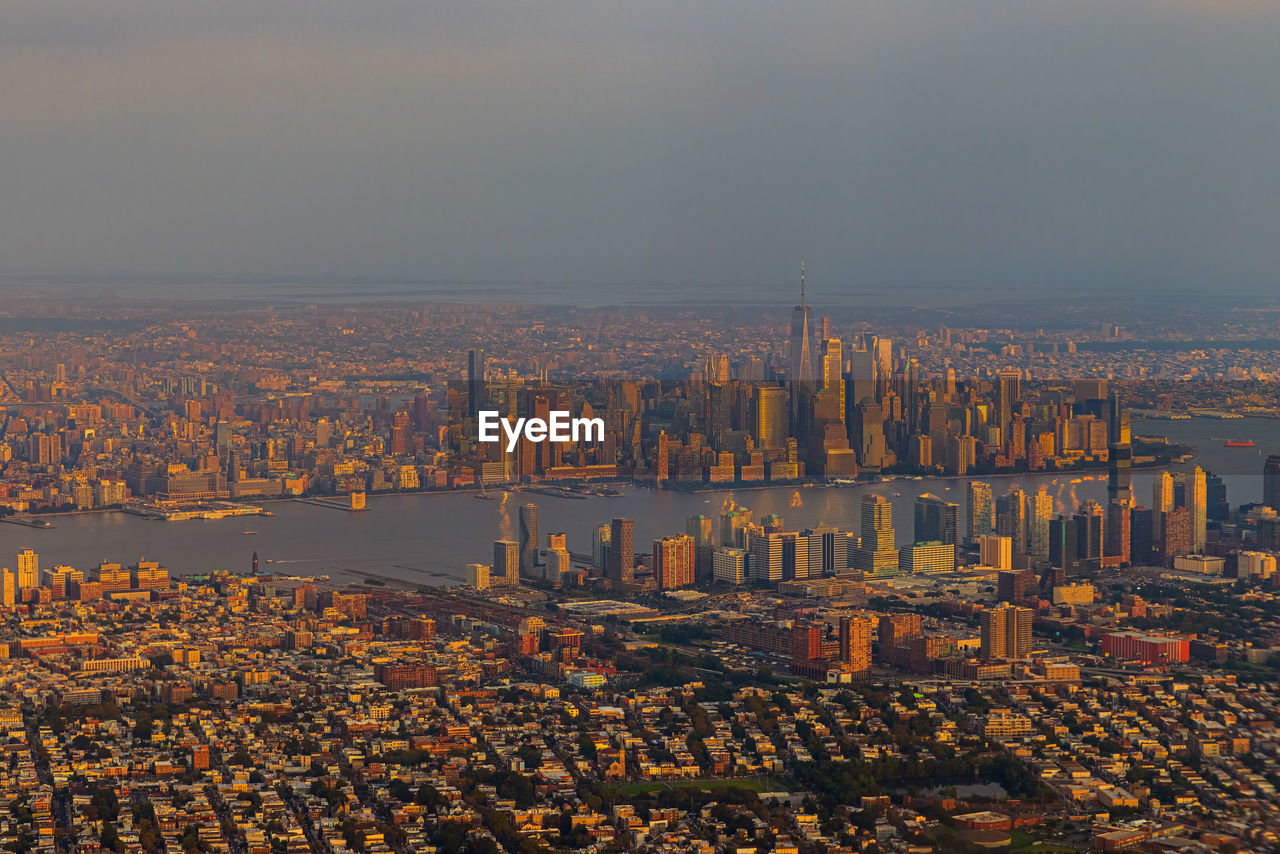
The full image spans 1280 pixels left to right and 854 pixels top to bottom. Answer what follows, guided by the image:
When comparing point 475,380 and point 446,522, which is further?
point 475,380

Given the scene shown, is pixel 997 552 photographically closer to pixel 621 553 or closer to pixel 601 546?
pixel 621 553

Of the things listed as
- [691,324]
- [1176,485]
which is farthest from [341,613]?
[691,324]

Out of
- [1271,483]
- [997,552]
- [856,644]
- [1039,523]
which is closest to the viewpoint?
[856,644]

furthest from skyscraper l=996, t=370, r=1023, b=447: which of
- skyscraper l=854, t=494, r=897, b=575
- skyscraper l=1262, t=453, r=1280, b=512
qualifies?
skyscraper l=854, t=494, r=897, b=575

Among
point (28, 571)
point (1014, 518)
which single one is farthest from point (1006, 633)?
point (28, 571)

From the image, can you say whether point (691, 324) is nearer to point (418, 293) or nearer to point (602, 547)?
point (418, 293)

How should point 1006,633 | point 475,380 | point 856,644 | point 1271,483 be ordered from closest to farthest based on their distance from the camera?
point 856,644
point 1006,633
point 1271,483
point 475,380
